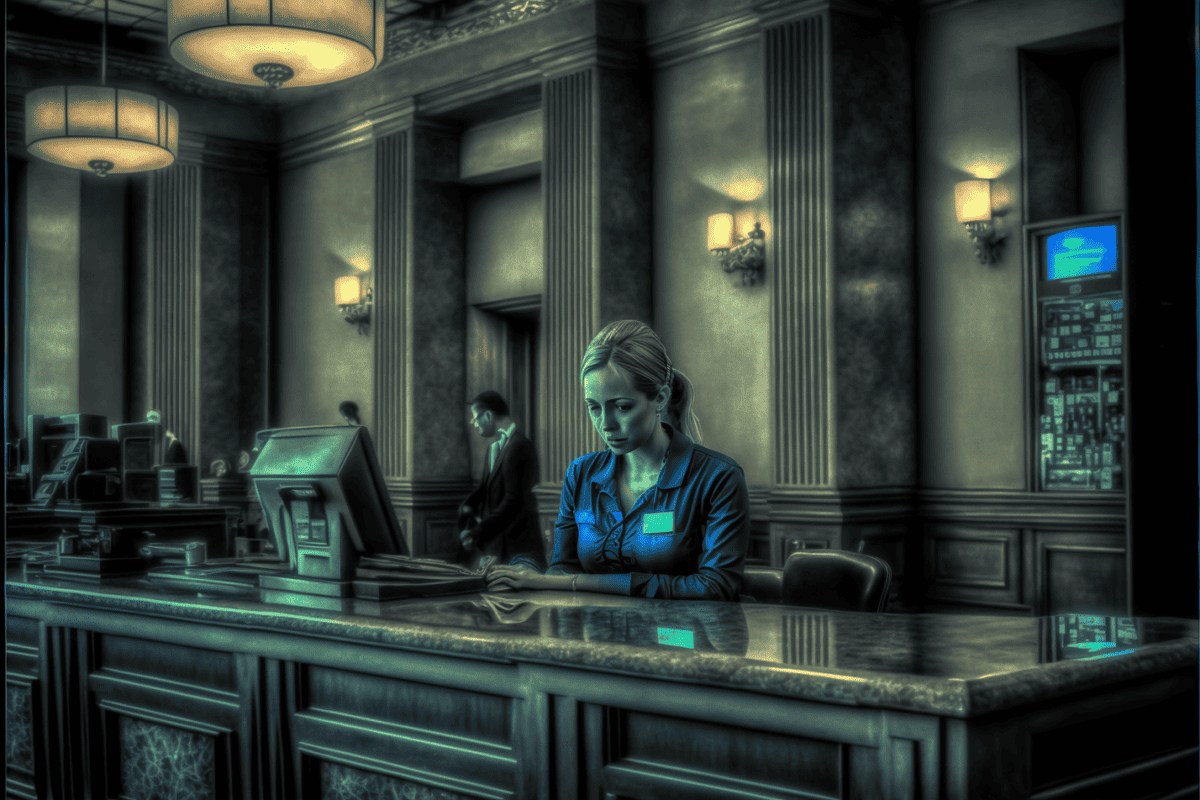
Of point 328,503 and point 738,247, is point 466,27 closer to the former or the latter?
point 738,247

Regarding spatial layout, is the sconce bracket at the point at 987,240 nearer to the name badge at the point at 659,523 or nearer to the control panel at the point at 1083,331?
Result: the control panel at the point at 1083,331

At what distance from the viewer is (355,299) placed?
9008 mm

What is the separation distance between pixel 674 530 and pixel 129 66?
325 inches

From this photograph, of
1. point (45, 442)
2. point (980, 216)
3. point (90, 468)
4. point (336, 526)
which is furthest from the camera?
point (980, 216)

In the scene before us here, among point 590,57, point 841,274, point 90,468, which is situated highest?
point 590,57

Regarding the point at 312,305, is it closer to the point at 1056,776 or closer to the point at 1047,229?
the point at 1047,229

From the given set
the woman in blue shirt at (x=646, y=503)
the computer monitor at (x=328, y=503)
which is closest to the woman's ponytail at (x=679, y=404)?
the woman in blue shirt at (x=646, y=503)

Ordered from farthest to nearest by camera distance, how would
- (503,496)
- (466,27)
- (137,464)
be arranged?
(466,27)
(503,496)
(137,464)

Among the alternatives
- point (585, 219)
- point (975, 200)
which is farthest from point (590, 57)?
point (975, 200)

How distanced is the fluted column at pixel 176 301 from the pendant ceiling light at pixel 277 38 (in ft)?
17.4

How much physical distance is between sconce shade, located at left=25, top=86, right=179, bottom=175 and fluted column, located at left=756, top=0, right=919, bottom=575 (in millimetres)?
3576

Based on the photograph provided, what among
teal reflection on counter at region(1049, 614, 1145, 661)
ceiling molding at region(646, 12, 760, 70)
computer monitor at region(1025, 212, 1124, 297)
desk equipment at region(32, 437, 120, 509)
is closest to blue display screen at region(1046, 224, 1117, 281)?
computer monitor at region(1025, 212, 1124, 297)

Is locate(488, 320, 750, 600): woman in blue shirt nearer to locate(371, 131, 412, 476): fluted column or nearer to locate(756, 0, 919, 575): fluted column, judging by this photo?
locate(756, 0, 919, 575): fluted column

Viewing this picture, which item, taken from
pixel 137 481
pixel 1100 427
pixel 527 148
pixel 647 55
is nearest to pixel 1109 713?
pixel 137 481
